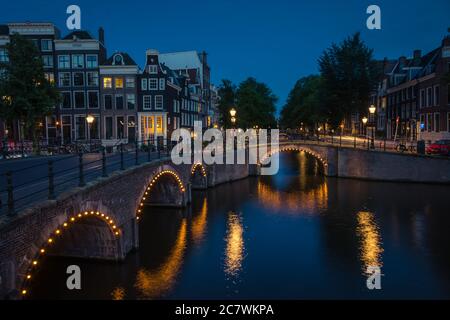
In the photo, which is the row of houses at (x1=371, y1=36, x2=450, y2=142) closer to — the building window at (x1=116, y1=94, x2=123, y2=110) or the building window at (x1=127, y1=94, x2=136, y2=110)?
the building window at (x1=127, y1=94, x2=136, y2=110)

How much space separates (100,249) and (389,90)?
5556 cm

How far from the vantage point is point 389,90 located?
61.7 metres

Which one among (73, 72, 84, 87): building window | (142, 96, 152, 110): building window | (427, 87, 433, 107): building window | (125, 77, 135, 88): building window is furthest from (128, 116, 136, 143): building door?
(427, 87, 433, 107): building window

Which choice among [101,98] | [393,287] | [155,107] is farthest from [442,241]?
[101,98]

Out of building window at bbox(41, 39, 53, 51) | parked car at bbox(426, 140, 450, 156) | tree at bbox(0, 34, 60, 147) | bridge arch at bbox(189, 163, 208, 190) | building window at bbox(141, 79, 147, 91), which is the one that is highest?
building window at bbox(41, 39, 53, 51)

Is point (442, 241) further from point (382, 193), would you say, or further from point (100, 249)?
point (100, 249)

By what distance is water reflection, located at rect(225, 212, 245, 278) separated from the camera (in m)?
16.8

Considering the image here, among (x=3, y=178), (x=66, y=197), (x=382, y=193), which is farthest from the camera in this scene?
(x=382, y=193)

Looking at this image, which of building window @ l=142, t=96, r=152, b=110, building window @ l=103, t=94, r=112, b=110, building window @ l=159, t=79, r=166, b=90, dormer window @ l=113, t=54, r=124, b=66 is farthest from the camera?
building window @ l=142, t=96, r=152, b=110

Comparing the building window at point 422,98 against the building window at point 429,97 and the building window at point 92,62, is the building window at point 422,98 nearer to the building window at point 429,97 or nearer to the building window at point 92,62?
the building window at point 429,97

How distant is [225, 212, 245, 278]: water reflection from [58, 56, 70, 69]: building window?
32.2 m

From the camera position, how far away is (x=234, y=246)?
19781mm

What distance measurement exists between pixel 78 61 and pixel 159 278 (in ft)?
128

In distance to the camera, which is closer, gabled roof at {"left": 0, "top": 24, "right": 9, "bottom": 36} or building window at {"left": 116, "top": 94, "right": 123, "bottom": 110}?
gabled roof at {"left": 0, "top": 24, "right": 9, "bottom": 36}
